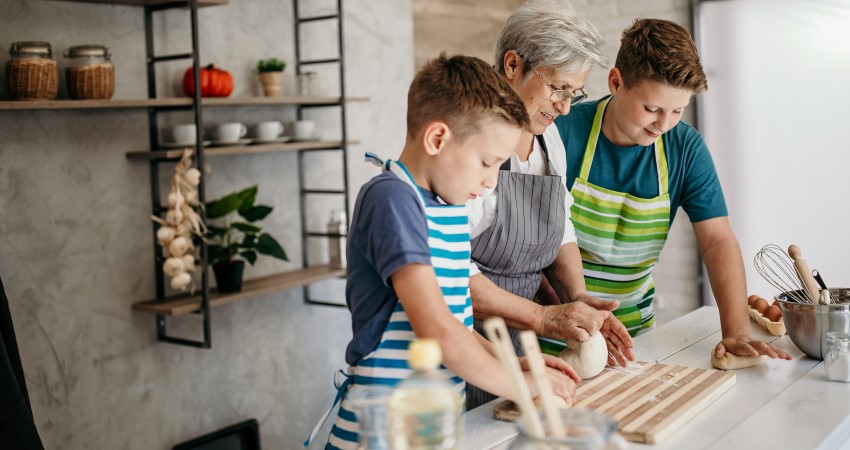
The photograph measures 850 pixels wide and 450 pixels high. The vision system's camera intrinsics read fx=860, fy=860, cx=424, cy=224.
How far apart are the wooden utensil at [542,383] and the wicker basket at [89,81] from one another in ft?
6.52

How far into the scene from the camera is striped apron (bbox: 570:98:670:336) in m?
2.17

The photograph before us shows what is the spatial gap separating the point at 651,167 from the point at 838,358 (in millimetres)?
688

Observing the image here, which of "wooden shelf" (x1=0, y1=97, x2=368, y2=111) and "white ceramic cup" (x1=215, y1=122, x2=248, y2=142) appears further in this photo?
Answer: "white ceramic cup" (x1=215, y1=122, x2=248, y2=142)

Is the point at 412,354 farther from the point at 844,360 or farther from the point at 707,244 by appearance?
the point at 707,244

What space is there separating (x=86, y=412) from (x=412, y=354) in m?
2.26

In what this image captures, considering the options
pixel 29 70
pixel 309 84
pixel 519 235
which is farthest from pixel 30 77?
pixel 519 235

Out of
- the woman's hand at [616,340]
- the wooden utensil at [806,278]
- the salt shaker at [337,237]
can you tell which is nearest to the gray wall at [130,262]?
the salt shaker at [337,237]

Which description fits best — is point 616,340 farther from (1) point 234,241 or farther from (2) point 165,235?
(1) point 234,241

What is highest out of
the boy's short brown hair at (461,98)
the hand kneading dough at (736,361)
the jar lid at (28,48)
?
the jar lid at (28,48)

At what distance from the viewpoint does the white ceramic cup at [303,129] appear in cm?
319

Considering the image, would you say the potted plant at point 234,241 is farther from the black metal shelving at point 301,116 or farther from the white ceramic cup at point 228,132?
the black metal shelving at point 301,116

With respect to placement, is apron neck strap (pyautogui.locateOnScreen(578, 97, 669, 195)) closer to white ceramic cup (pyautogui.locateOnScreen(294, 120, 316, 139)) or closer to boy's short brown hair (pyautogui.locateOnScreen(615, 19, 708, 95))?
boy's short brown hair (pyautogui.locateOnScreen(615, 19, 708, 95))

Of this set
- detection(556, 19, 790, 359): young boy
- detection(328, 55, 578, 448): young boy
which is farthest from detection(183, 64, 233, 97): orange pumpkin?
detection(328, 55, 578, 448): young boy

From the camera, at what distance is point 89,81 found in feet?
8.21
